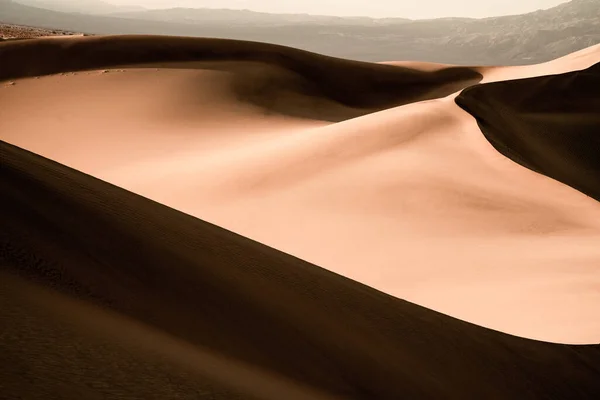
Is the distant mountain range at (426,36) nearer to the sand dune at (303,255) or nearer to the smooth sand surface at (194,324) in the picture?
the sand dune at (303,255)

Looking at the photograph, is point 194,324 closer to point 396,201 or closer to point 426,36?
point 396,201

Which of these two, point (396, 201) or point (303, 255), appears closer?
point (303, 255)

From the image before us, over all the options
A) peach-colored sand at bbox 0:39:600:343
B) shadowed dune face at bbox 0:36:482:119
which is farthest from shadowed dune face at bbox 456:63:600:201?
Answer: shadowed dune face at bbox 0:36:482:119

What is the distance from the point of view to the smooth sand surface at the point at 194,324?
1989 millimetres

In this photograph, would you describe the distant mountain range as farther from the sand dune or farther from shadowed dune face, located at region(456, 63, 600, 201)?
the sand dune

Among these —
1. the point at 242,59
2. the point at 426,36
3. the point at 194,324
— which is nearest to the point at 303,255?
the point at 194,324

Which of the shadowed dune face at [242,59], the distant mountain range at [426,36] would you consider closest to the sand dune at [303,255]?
the shadowed dune face at [242,59]

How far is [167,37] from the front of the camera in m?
23.5

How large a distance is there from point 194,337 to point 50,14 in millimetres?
183150

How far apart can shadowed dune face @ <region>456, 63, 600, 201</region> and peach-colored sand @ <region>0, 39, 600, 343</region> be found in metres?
0.95

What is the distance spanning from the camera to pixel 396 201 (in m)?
8.09

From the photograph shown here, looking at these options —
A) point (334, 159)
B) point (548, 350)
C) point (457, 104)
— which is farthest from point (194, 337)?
point (457, 104)

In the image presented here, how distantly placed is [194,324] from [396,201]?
559 centimetres

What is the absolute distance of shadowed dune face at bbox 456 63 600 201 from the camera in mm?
11773
